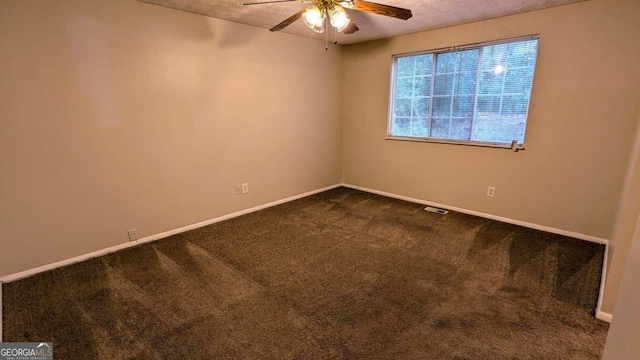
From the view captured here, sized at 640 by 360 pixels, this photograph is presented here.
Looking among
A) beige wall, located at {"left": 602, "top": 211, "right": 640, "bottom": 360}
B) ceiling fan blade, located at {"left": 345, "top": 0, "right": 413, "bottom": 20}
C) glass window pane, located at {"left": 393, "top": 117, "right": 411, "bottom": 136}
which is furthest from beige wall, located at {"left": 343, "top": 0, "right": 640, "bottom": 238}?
beige wall, located at {"left": 602, "top": 211, "right": 640, "bottom": 360}

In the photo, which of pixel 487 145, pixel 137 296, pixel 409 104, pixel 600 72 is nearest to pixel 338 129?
pixel 409 104

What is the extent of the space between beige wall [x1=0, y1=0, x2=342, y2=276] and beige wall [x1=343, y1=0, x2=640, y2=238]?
200 cm

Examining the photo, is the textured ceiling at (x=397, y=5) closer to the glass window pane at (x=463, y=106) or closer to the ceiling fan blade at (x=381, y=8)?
the ceiling fan blade at (x=381, y=8)

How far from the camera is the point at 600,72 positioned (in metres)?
2.56

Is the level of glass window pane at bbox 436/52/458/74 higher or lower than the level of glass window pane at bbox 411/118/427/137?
higher

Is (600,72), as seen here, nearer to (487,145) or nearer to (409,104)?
(487,145)

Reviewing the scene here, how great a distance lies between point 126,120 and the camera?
8.52ft

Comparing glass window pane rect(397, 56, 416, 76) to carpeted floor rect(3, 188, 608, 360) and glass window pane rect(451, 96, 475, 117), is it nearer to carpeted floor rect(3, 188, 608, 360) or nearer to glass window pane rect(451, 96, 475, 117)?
glass window pane rect(451, 96, 475, 117)

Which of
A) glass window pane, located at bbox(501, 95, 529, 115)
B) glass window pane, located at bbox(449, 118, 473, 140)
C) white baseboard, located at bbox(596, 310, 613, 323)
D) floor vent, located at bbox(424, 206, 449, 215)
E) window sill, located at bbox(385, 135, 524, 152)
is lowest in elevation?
white baseboard, located at bbox(596, 310, 613, 323)

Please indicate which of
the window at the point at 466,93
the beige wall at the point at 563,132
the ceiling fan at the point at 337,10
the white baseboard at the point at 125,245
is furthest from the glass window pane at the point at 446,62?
the white baseboard at the point at 125,245

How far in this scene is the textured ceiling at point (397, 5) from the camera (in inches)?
100

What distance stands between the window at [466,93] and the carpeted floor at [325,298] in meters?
1.18

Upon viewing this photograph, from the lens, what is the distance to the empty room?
5.69 ft

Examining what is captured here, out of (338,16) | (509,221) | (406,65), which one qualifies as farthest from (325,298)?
(406,65)
